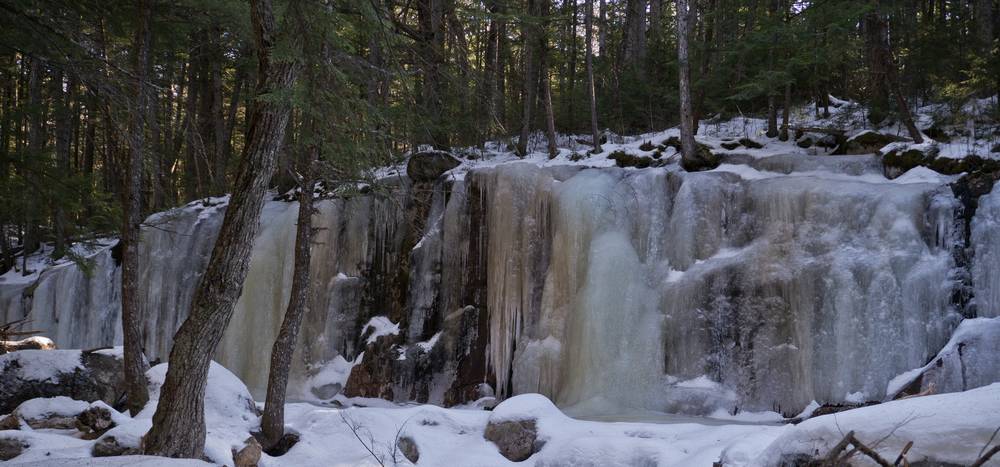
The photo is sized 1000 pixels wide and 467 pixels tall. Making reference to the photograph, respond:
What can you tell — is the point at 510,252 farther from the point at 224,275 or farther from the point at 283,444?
the point at 224,275

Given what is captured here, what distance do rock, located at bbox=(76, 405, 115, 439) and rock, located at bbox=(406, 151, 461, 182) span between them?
780 cm

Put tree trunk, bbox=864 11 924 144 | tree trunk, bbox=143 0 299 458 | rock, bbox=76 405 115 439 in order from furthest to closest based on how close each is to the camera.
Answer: tree trunk, bbox=864 11 924 144, rock, bbox=76 405 115 439, tree trunk, bbox=143 0 299 458

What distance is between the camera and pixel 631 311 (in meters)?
11.0

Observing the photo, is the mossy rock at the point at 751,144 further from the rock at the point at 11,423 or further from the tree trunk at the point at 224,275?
the rock at the point at 11,423

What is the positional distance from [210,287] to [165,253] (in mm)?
11594

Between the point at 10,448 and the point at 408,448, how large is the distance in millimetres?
3684

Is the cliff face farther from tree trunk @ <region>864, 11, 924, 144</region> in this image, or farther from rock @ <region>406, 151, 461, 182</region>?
tree trunk @ <region>864, 11, 924, 144</region>

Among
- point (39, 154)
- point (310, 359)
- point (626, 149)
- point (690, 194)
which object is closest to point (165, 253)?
point (310, 359)

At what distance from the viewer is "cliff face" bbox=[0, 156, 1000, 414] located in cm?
944

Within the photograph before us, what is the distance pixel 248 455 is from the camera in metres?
6.78

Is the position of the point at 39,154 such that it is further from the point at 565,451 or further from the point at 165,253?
the point at 565,451

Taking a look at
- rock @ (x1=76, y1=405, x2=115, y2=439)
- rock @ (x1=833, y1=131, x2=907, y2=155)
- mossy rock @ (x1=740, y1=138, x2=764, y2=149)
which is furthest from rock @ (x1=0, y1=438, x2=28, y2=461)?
rock @ (x1=833, y1=131, x2=907, y2=155)

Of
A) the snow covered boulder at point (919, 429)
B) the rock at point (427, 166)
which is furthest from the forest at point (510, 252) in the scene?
the rock at point (427, 166)

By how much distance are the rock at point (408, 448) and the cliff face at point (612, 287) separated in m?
2.89
